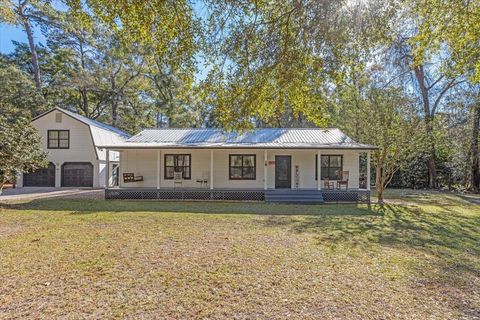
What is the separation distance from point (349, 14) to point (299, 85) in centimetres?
176

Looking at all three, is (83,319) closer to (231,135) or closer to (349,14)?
(349,14)

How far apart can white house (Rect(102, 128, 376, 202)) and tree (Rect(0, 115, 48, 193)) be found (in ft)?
10.6

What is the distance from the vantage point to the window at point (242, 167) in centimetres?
1451

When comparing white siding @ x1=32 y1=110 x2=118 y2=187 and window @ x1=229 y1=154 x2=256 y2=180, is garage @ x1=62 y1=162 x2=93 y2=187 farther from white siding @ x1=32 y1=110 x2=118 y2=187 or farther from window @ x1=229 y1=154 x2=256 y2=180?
window @ x1=229 y1=154 x2=256 y2=180

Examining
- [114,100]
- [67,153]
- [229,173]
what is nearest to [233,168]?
[229,173]

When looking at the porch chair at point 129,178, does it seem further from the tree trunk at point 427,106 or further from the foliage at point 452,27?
the tree trunk at point 427,106

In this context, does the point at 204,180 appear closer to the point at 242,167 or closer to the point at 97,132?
the point at 242,167

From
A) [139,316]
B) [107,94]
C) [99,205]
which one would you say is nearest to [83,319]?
[139,316]

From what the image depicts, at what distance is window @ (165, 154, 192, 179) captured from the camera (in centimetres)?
1475

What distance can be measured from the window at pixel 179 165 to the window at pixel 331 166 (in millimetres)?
6547

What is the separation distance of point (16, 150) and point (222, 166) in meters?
8.41

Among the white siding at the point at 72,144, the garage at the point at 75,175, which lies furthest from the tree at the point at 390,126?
the garage at the point at 75,175

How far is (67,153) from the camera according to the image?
19.0 meters

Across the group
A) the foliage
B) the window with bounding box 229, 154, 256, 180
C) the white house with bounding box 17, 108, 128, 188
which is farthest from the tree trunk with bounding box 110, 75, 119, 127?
the foliage
